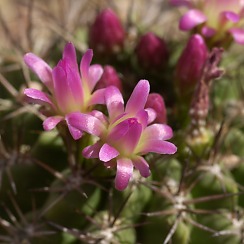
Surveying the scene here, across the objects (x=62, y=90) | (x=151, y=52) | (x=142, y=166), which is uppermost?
(x=62, y=90)

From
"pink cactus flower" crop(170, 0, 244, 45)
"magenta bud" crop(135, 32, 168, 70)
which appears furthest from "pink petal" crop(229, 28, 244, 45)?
"magenta bud" crop(135, 32, 168, 70)

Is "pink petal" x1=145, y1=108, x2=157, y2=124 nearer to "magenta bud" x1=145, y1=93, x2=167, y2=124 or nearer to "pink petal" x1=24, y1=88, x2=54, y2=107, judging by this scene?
"magenta bud" x1=145, y1=93, x2=167, y2=124

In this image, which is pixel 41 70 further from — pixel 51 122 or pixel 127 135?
pixel 127 135

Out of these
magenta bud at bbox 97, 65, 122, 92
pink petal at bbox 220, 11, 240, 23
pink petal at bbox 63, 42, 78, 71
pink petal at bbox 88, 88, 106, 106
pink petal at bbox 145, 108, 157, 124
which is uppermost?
pink petal at bbox 63, 42, 78, 71

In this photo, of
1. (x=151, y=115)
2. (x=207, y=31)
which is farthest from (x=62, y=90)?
(x=207, y=31)

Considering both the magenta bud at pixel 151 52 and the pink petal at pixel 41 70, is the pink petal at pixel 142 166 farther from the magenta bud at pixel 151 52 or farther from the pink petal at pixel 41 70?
the magenta bud at pixel 151 52

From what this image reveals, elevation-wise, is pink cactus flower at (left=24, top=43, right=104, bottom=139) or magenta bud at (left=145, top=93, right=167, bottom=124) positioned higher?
Result: pink cactus flower at (left=24, top=43, right=104, bottom=139)
